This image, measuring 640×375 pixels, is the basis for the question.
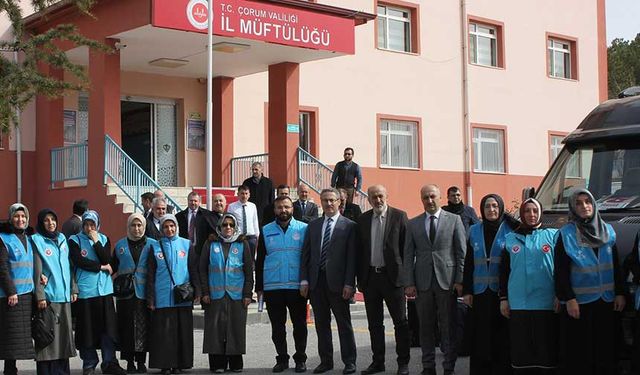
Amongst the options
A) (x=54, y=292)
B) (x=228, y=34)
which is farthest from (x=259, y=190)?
(x=54, y=292)

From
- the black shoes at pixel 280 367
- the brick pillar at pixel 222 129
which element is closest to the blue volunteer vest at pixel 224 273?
the black shoes at pixel 280 367

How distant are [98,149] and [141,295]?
8.56 m

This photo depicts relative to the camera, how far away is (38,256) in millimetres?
10133

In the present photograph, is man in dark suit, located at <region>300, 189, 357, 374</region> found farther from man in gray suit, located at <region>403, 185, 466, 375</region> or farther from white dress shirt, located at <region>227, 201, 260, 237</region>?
white dress shirt, located at <region>227, 201, 260, 237</region>

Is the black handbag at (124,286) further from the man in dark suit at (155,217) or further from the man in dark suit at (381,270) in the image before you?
the man in dark suit at (381,270)

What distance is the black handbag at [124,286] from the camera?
1123 cm

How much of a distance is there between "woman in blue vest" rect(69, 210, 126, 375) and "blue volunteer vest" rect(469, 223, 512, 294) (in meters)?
3.90

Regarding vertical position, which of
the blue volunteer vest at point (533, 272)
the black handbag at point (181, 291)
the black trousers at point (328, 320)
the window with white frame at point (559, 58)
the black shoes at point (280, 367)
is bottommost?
the black shoes at point (280, 367)

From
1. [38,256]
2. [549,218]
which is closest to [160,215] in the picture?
[38,256]

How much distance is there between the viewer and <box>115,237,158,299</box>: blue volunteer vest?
11.2 m

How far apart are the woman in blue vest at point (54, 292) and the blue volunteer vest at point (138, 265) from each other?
3.13 feet

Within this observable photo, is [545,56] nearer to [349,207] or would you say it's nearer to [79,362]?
[349,207]

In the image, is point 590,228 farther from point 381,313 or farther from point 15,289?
point 15,289

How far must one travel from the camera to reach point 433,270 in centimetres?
1046
